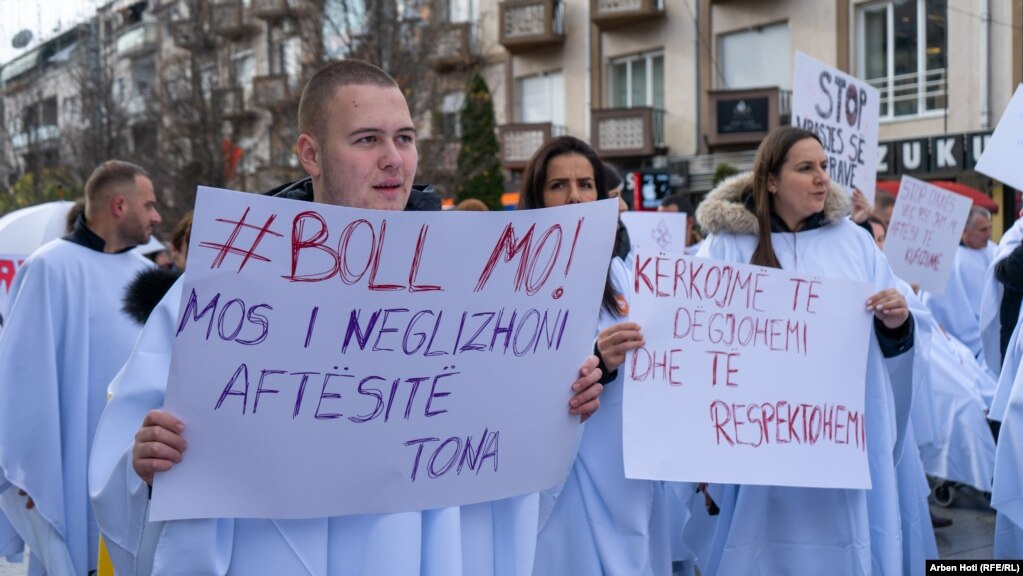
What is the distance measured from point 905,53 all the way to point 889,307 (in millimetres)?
18806

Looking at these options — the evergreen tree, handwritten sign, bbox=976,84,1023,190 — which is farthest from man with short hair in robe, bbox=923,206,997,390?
the evergreen tree

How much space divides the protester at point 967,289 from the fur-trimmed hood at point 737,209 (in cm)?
482

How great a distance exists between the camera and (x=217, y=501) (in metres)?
2.22

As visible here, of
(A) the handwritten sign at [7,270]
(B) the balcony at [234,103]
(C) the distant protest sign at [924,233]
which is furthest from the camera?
(B) the balcony at [234,103]

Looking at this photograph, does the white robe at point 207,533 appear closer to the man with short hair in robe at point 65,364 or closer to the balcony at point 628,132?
the man with short hair in robe at point 65,364

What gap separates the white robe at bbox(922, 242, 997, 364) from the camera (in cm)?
A: 899

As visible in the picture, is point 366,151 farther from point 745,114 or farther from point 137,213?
point 745,114

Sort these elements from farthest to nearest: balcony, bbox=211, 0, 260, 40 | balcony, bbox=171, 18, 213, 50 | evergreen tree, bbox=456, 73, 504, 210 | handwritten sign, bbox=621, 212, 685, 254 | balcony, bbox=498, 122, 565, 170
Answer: balcony, bbox=498, 122, 565, 170 < evergreen tree, bbox=456, 73, 504, 210 < balcony, bbox=211, 0, 260, 40 < balcony, bbox=171, 18, 213, 50 < handwritten sign, bbox=621, 212, 685, 254

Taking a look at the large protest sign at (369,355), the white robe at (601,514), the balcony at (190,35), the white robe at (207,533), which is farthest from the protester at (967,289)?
the balcony at (190,35)

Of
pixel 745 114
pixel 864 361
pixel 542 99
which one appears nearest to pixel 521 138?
pixel 542 99

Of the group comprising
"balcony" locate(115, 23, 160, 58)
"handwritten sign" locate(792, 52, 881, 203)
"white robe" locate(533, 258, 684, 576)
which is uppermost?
"balcony" locate(115, 23, 160, 58)

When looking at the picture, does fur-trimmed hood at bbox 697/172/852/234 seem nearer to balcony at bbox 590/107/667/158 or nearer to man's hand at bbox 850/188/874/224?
man's hand at bbox 850/188/874/224

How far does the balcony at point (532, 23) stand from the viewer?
27.4 m

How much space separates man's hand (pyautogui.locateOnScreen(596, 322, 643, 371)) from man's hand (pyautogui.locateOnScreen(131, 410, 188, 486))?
1.50 metres
